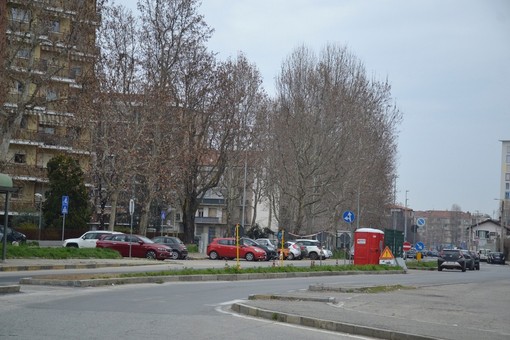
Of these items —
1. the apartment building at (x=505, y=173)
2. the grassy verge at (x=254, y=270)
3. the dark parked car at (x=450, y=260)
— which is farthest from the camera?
the apartment building at (x=505, y=173)

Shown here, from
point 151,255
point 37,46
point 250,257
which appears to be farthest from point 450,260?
point 37,46

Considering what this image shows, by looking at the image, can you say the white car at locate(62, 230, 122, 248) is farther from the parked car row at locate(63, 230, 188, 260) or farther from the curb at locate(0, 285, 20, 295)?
the curb at locate(0, 285, 20, 295)

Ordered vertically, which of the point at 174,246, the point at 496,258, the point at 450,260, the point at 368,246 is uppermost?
the point at 368,246

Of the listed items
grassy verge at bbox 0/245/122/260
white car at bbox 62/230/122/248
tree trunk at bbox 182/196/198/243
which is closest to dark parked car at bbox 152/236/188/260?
white car at bbox 62/230/122/248

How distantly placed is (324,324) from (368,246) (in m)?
30.1

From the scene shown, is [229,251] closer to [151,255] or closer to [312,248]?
[151,255]

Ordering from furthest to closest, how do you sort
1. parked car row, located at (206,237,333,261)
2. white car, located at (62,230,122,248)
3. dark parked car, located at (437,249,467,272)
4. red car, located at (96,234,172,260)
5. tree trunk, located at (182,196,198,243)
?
tree trunk, located at (182,196,198,243), dark parked car, located at (437,249,467,272), parked car row, located at (206,237,333,261), white car, located at (62,230,122,248), red car, located at (96,234,172,260)

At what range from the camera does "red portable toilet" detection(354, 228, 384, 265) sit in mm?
44219

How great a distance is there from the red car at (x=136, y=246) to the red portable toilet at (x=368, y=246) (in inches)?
432

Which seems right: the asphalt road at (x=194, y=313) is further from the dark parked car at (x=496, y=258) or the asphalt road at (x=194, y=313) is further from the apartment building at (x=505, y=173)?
the apartment building at (x=505, y=173)

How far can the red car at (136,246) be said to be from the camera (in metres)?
43.2

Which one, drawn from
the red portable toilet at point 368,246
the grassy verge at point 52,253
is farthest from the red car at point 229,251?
the grassy verge at point 52,253

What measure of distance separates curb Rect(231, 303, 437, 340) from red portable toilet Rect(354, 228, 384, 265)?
27.2 meters

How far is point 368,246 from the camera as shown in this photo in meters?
44.5
